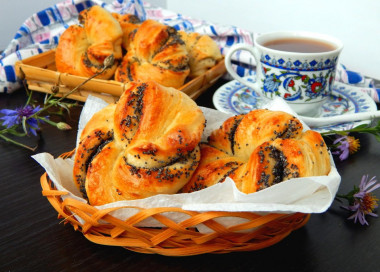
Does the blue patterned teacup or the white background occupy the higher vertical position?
the blue patterned teacup

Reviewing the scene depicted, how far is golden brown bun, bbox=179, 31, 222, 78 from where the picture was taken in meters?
1.33

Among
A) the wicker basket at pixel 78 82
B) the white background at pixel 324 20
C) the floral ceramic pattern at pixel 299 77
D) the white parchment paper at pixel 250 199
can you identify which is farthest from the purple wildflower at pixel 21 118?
the white background at pixel 324 20

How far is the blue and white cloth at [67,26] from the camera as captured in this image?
138 centimetres

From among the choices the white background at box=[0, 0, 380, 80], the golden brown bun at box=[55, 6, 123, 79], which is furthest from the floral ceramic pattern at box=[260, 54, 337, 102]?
the white background at box=[0, 0, 380, 80]

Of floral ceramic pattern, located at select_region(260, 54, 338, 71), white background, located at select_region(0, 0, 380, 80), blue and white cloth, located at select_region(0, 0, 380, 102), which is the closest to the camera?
floral ceramic pattern, located at select_region(260, 54, 338, 71)

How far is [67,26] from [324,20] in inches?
55.0

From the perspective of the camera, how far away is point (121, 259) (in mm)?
659

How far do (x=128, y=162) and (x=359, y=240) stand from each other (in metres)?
0.42

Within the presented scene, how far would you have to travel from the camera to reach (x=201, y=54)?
4.37ft

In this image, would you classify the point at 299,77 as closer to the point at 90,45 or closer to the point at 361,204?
the point at 361,204

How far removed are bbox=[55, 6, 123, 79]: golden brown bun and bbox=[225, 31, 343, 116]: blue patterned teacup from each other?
385 mm

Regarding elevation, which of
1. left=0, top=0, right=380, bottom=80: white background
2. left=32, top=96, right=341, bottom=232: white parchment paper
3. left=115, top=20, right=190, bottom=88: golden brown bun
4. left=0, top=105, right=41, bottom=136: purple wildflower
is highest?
left=32, top=96, right=341, bottom=232: white parchment paper

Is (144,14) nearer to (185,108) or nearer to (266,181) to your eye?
(185,108)

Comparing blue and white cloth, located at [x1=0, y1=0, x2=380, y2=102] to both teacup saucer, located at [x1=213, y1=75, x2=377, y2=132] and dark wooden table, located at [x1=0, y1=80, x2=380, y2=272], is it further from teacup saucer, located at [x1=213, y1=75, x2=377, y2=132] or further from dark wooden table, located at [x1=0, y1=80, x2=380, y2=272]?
dark wooden table, located at [x1=0, y1=80, x2=380, y2=272]
